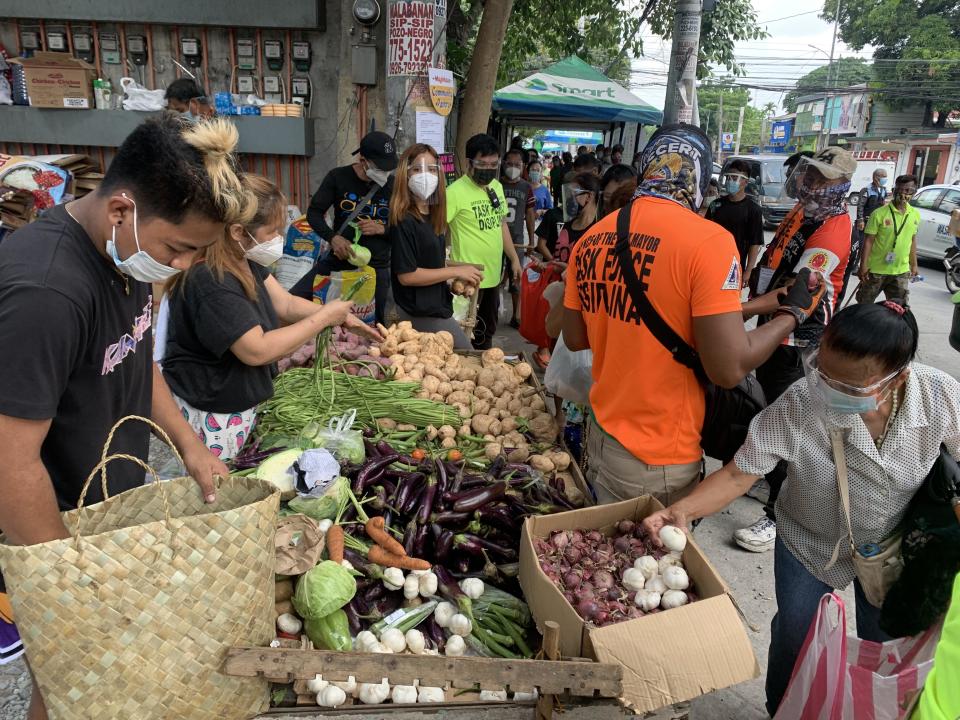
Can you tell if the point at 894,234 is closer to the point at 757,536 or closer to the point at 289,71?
the point at 757,536

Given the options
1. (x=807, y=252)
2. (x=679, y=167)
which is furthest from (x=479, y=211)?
(x=679, y=167)

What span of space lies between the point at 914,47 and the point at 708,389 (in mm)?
38601

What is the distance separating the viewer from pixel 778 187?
19.5m

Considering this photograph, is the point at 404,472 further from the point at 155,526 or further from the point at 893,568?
the point at 893,568

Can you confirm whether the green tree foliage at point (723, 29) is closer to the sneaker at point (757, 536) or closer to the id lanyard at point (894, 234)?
→ the id lanyard at point (894, 234)

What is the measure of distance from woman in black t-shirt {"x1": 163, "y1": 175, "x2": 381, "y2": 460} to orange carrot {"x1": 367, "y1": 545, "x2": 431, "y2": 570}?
92 centimetres

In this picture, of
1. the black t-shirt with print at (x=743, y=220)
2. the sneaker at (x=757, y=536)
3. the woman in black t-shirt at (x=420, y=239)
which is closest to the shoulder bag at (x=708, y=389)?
the sneaker at (x=757, y=536)

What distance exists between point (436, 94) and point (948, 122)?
3615 centimetres

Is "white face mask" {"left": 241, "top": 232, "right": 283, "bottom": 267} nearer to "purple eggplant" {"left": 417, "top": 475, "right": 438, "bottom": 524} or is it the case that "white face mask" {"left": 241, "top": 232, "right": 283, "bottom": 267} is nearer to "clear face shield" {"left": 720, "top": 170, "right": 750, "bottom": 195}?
"purple eggplant" {"left": 417, "top": 475, "right": 438, "bottom": 524}

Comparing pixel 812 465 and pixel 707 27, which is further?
pixel 707 27

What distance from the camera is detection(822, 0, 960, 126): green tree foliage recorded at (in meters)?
30.0

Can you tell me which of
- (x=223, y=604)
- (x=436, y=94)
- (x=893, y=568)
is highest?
(x=436, y=94)

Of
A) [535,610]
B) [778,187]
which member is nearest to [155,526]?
[535,610]

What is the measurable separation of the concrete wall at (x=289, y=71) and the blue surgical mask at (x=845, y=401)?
253 inches
